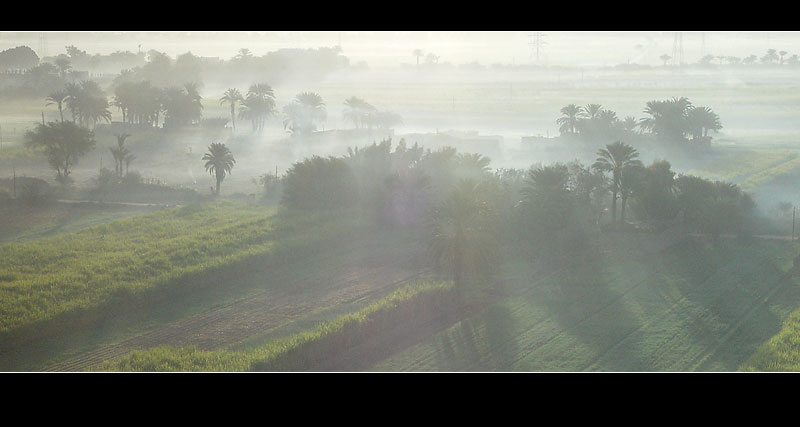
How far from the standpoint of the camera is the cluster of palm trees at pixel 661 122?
177ft

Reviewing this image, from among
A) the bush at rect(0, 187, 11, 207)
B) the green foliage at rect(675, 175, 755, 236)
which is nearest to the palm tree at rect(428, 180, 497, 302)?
the green foliage at rect(675, 175, 755, 236)

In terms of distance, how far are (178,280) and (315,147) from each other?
35820 millimetres

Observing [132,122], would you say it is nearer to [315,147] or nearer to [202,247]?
[315,147]

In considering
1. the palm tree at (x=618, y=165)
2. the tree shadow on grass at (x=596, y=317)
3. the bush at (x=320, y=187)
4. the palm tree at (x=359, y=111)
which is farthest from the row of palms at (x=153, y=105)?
the tree shadow on grass at (x=596, y=317)

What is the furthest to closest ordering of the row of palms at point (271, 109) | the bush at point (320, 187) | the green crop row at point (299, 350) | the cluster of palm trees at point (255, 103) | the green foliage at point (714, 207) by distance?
the cluster of palm trees at point (255, 103) < the row of palms at point (271, 109) < the bush at point (320, 187) < the green foliage at point (714, 207) < the green crop row at point (299, 350)

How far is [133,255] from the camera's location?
79.5 feet

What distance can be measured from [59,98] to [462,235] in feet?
129

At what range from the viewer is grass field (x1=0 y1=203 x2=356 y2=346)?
1983 cm

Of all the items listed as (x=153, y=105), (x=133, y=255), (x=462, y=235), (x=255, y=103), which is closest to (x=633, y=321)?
(x=462, y=235)

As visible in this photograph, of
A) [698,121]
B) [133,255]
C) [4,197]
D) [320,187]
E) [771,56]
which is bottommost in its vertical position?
[133,255]

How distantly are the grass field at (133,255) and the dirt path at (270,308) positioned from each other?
2011mm

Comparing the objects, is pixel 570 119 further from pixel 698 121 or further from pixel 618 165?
pixel 618 165

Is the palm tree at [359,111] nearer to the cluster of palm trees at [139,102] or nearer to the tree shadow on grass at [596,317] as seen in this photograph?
the cluster of palm trees at [139,102]

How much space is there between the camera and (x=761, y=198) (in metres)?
37.0
